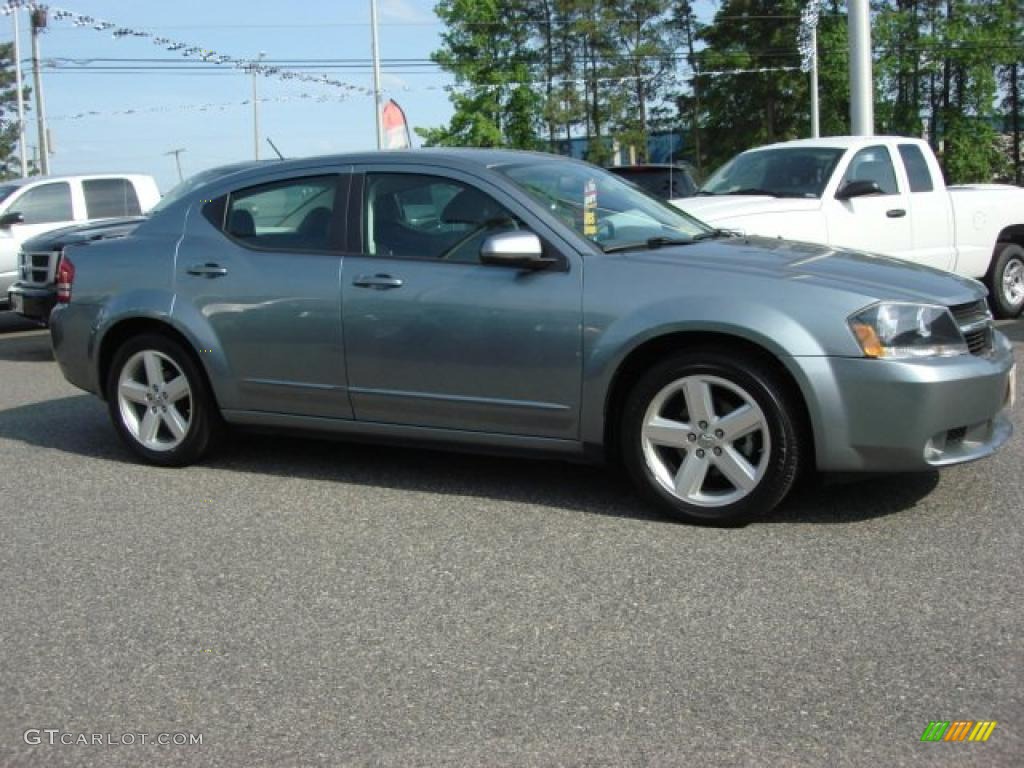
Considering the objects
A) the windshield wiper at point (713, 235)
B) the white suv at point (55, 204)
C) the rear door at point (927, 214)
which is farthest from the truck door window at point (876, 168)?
the white suv at point (55, 204)

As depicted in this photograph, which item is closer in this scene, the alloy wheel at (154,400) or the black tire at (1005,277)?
the alloy wheel at (154,400)

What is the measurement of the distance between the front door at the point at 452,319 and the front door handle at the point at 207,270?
30.5 inches

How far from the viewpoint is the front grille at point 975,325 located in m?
4.84

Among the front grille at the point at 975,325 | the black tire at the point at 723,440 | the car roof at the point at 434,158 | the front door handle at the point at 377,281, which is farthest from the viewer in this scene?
the car roof at the point at 434,158

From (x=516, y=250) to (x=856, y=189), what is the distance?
222 inches

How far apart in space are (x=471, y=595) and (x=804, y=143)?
770cm

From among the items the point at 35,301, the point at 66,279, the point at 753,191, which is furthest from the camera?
the point at 35,301

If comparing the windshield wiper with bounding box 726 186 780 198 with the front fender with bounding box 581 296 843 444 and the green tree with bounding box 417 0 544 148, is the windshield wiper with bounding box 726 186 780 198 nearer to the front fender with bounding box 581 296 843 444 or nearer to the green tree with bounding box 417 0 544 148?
the front fender with bounding box 581 296 843 444

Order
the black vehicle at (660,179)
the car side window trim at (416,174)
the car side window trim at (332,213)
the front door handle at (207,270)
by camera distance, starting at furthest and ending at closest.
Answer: the black vehicle at (660,179), the front door handle at (207,270), the car side window trim at (332,213), the car side window trim at (416,174)

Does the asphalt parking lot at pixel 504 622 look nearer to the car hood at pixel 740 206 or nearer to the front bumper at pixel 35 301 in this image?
the car hood at pixel 740 206

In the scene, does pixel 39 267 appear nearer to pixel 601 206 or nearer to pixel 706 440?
pixel 601 206

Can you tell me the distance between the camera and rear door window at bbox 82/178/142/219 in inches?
558

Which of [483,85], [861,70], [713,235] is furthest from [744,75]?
[713,235]

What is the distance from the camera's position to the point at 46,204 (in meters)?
14.0
